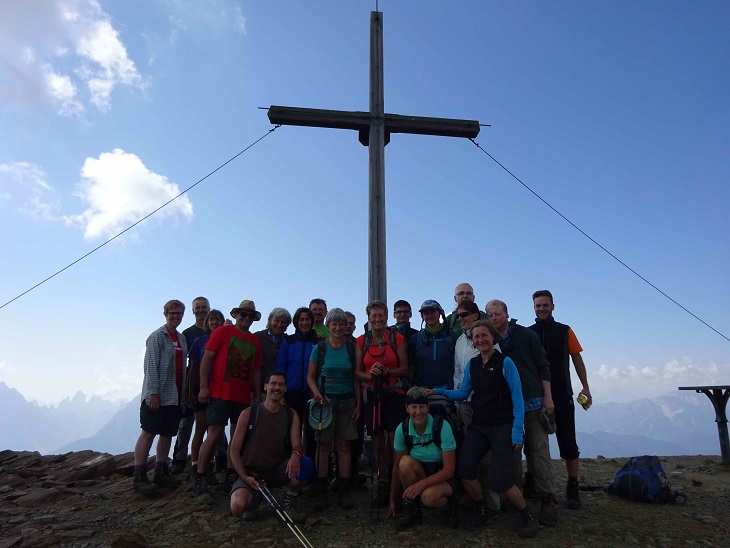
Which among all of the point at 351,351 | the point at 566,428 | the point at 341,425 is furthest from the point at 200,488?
the point at 566,428

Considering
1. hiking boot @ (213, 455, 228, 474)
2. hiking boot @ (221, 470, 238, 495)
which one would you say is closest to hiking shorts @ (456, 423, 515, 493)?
hiking boot @ (221, 470, 238, 495)

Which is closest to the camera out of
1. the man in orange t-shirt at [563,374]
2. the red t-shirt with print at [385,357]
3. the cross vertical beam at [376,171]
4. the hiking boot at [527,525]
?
the hiking boot at [527,525]

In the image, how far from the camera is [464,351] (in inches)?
219

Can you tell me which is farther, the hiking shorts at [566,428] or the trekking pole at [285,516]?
the hiking shorts at [566,428]

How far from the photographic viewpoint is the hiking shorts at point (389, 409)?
18.6ft

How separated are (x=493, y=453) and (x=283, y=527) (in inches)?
99.3

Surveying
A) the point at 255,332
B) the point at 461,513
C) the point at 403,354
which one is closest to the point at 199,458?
the point at 255,332

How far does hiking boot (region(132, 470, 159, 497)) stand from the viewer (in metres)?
6.28

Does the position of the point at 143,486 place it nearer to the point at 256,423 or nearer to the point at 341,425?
the point at 256,423

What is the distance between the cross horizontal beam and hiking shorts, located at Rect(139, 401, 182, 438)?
602 cm

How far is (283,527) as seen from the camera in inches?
197

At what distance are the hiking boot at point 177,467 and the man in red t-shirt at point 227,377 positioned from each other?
121 centimetres

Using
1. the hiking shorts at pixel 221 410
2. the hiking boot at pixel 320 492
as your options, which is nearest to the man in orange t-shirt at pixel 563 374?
the hiking boot at pixel 320 492

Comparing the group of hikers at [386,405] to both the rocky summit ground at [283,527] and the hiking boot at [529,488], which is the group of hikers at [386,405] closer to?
the hiking boot at [529,488]
